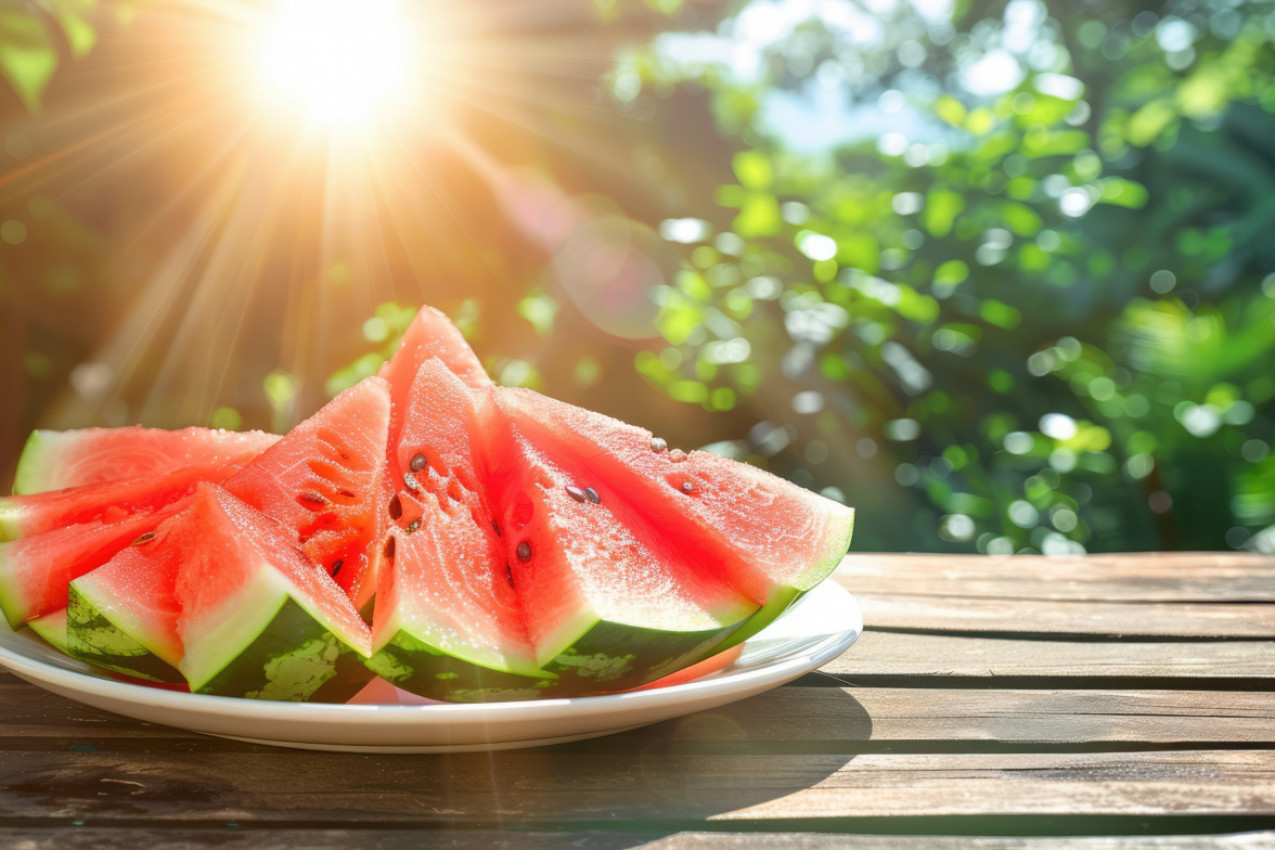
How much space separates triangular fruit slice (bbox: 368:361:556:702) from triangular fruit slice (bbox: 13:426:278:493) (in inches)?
20.1

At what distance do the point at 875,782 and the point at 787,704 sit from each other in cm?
28

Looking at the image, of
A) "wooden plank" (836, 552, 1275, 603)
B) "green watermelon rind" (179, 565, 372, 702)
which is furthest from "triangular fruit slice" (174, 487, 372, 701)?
"wooden plank" (836, 552, 1275, 603)

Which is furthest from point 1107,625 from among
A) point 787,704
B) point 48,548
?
point 48,548

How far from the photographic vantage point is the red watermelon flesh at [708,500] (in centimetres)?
129

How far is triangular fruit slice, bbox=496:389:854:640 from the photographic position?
127 cm

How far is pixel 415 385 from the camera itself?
4.72 ft

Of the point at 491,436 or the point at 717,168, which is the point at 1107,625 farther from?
the point at 717,168

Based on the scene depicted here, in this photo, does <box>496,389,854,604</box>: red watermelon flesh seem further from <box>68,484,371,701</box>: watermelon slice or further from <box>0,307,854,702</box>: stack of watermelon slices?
<box>68,484,371,701</box>: watermelon slice

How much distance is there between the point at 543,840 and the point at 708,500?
2.12 ft

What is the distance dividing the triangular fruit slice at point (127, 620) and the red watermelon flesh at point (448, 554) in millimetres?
272

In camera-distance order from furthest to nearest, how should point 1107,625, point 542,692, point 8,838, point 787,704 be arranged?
point 1107,625 → point 787,704 → point 542,692 → point 8,838

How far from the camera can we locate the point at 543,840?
3.02ft

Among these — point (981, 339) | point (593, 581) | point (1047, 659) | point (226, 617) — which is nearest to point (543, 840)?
point (593, 581)

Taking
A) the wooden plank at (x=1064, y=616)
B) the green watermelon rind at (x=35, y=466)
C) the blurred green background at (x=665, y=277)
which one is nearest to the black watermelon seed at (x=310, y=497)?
the green watermelon rind at (x=35, y=466)
